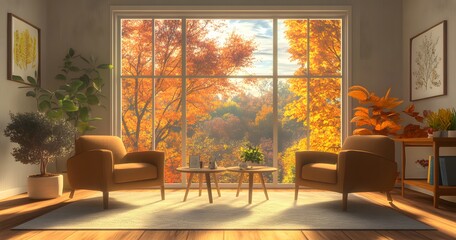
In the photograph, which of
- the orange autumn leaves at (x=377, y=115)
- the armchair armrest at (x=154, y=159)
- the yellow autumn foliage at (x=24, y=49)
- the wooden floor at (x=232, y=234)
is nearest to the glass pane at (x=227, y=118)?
the orange autumn leaves at (x=377, y=115)

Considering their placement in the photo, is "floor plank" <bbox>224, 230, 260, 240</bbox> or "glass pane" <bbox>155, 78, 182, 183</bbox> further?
"glass pane" <bbox>155, 78, 182, 183</bbox>

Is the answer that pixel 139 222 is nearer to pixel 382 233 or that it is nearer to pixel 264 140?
pixel 382 233

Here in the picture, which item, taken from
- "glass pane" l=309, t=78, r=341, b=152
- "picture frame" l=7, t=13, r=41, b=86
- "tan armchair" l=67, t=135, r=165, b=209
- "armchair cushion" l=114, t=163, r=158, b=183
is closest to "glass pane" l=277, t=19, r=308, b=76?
"glass pane" l=309, t=78, r=341, b=152

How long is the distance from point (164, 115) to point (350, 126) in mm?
2874

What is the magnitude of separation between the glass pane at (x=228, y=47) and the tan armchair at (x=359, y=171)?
8.84 ft

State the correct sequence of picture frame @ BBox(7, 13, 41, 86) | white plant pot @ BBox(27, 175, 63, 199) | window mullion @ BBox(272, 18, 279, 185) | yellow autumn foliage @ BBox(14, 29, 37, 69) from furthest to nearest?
1. window mullion @ BBox(272, 18, 279, 185)
2. yellow autumn foliage @ BBox(14, 29, 37, 69)
3. picture frame @ BBox(7, 13, 41, 86)
4. white plant pot @ BBox(27, 175, 63, 199)

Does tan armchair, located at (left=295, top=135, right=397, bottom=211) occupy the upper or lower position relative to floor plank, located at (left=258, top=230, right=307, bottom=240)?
upper

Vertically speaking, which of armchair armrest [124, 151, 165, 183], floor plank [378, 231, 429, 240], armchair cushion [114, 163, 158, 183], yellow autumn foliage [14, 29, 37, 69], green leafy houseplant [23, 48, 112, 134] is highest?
yellow autumn foliage [14, 29, 37, 69]

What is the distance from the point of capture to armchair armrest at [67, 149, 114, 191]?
5.10m

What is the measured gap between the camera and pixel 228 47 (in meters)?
8.03

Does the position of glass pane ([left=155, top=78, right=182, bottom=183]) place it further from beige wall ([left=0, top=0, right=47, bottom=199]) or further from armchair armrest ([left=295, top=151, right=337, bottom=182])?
armchair armrest ([left=295, top=151, right=337, bottom=182])

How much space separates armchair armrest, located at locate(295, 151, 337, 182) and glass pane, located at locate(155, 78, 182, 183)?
246 cm

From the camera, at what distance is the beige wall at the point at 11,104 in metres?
5.84

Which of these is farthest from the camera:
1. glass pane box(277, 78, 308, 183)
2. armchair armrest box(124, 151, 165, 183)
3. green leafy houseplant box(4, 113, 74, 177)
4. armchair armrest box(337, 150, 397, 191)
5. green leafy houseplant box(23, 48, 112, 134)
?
glass pane box(277, 78, 308, 183)
